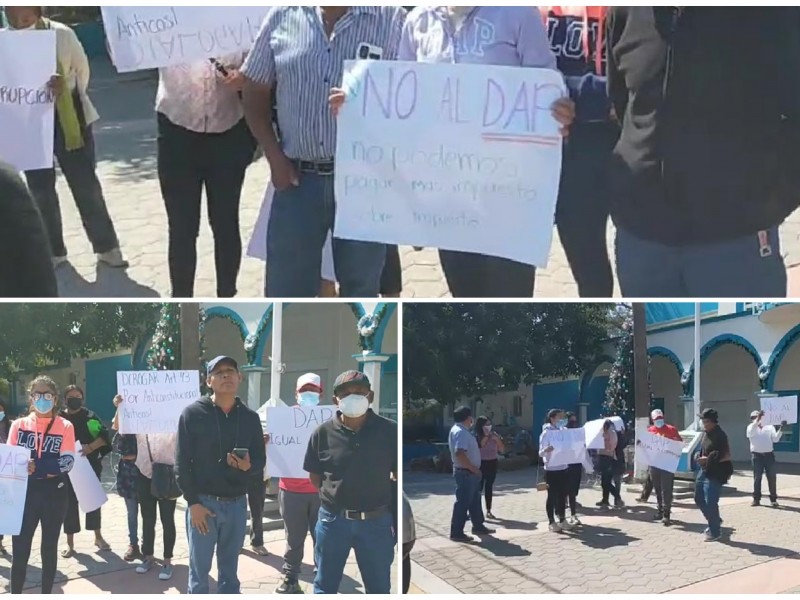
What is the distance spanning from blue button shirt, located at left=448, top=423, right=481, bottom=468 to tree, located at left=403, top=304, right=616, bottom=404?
0.11 metres

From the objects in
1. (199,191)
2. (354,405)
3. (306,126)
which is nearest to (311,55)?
(306,126)

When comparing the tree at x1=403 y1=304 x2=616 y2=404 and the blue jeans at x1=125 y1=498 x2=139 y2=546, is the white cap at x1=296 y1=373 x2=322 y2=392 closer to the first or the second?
the tree at x1=403 y1=304 x2=616 y2=404

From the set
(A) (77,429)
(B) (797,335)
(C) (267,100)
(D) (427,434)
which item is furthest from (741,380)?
(A) (77,429)

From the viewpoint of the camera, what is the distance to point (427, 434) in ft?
9.66

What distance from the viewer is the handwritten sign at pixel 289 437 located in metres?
2.99

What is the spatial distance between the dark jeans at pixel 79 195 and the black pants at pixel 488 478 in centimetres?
179

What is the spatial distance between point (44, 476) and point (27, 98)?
136cm

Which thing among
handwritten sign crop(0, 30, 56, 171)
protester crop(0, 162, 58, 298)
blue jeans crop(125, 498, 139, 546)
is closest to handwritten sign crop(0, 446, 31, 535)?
blue jeans crop(125, 498, 139, 546)

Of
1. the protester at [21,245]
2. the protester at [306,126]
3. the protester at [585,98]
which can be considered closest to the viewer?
the protester at [21,245]

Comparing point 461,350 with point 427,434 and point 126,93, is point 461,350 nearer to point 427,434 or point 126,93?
point 427,434

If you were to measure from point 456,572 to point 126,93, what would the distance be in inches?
Result: 84.8

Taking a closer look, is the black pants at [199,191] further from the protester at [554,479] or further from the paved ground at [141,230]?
the protester at [554,479]

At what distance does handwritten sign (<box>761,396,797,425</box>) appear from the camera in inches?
119

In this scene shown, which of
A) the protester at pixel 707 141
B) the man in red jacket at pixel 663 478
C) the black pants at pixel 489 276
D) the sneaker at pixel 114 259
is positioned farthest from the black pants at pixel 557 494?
the sneaker at pixel 114 259
